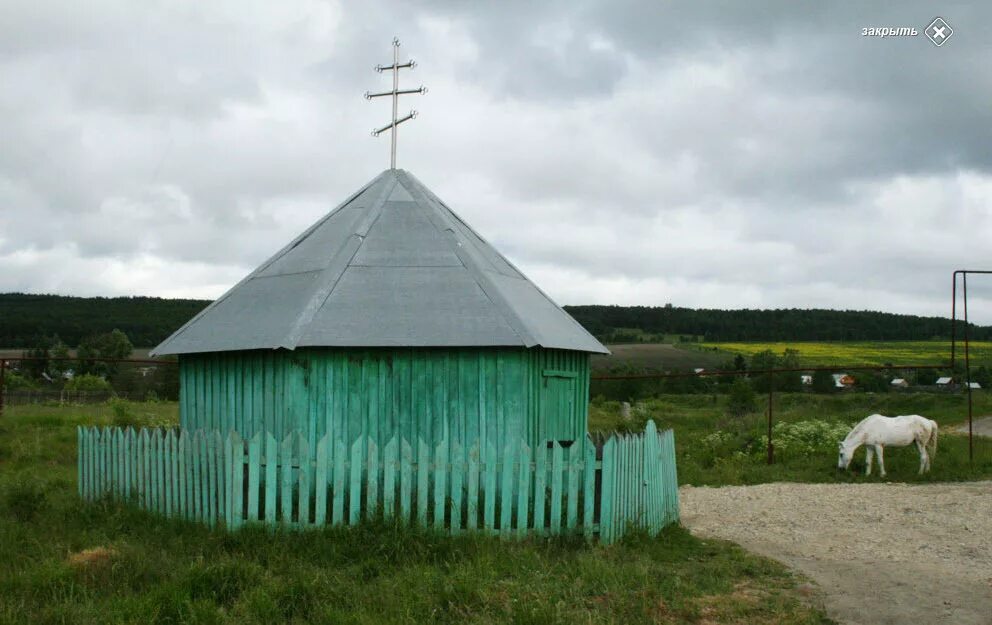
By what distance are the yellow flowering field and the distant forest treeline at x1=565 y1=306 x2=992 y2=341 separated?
1.04m

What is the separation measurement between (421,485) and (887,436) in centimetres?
1089

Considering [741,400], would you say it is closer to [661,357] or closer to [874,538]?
[661,357]

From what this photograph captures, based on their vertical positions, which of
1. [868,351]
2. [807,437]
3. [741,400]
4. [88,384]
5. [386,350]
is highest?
[386,350]

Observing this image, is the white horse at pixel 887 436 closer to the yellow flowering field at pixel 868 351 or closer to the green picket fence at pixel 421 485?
the green picket fence at pixel 421 485

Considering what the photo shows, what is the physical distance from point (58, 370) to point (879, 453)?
44316mm

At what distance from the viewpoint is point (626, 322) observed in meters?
65.5

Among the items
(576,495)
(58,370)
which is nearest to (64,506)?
(576,495)

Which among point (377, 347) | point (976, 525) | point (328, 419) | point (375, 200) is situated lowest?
point (976, 525)

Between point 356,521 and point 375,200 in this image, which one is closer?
point 356,521

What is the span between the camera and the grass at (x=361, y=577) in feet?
23.0

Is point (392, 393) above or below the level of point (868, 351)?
above

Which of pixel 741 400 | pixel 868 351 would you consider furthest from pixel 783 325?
pixel 741 400

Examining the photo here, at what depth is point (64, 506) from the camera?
1114 cm

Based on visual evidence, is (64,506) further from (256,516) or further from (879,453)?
(879,453)
